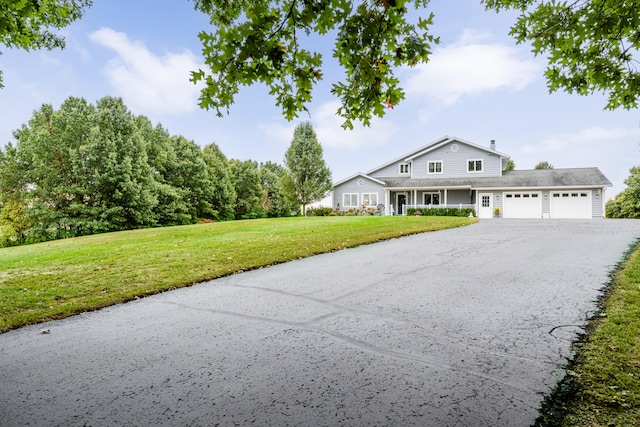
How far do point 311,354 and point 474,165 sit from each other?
30.1m

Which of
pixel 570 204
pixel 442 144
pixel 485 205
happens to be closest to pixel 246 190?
pixel 442 144

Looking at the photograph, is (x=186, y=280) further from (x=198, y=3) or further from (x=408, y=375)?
(x=198, y=3)

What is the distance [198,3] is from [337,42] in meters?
4.87

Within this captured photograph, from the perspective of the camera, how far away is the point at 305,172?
36.3 metres

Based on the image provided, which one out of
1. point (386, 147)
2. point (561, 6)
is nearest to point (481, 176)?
point (386, 147)

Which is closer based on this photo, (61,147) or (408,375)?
(408,375)

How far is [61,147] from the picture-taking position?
78.8ft

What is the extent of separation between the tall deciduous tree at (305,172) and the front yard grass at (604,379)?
32.3 m

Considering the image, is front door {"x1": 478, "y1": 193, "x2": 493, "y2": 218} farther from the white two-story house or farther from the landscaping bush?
the landscaping bush

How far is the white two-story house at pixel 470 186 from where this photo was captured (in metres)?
25.9

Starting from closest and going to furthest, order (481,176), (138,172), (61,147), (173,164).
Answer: (61,147) < (138,172) < (481,176) < (173,164)

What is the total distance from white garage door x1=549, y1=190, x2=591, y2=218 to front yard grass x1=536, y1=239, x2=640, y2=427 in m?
26.1

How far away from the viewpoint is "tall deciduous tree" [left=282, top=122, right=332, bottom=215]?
1420 inches

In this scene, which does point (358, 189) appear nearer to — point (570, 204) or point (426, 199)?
point (426, 199)
